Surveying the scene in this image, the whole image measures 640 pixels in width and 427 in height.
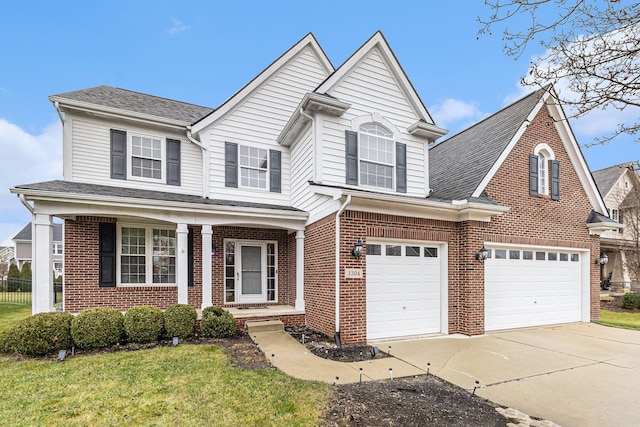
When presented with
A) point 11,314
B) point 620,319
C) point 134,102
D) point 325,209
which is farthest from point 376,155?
point 11,314

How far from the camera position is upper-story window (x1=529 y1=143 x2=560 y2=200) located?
1034cm

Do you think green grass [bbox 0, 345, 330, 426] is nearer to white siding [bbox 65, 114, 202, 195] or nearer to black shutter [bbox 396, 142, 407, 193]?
white siding [bbox 65, 114, 202, 195]

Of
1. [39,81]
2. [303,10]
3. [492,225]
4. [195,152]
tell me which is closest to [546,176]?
[492,225]

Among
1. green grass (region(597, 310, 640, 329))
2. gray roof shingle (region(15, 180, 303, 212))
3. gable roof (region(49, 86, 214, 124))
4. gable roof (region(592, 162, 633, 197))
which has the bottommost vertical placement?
green grass (region(597, 310, 640, 329))

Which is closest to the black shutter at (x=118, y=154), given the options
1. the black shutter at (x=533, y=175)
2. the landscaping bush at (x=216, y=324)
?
the landscaping bush at (x=216, y=324)

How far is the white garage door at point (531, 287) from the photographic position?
9406 mm

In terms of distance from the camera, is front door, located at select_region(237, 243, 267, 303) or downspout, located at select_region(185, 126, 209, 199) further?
front door, located at select_region(237, 243, 267, 303)

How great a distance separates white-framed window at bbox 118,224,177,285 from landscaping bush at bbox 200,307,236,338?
2.60 metres

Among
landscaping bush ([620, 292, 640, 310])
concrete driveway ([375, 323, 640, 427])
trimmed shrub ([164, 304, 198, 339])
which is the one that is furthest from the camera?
landscaping bush ([620, 292, 640, 310])

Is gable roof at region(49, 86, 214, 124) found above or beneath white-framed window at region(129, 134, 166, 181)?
above

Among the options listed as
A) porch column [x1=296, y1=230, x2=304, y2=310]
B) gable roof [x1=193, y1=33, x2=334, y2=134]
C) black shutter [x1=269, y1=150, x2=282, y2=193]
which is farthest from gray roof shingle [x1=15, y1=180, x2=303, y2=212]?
gable roof [x1=193, y1=33, x2=334, y2=134]

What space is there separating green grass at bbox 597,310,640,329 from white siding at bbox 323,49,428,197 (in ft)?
25.1

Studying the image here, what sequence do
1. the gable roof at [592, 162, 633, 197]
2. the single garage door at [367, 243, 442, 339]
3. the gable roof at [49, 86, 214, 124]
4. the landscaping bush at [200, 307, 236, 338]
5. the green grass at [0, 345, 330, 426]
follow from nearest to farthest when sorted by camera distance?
the green grass at [0, 345, 330, 426] → the landscaping bush at [200, 307, 236, 338] → the single garage door at [367, 243, 442, 339] → the gable roof at [49, 86, 214, 124] → the gable roof at [592, 162, 633, 197]

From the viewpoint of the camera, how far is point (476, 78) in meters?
6.14
